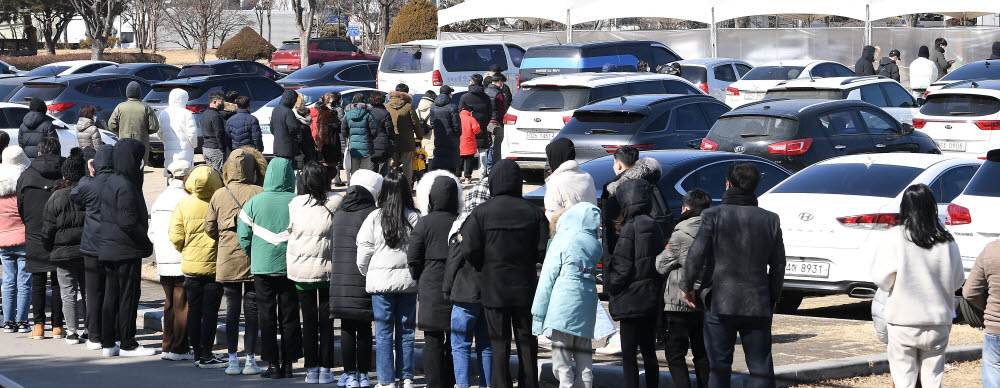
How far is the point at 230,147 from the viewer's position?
15445mm

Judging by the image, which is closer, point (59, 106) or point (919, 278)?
point (919, 278)

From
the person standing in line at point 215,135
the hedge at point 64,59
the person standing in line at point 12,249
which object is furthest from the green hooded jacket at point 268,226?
the hedge at point 64,59

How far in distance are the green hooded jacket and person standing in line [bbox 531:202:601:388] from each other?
2028 mm

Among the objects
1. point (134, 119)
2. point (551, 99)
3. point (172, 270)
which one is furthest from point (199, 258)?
point (551, 99)

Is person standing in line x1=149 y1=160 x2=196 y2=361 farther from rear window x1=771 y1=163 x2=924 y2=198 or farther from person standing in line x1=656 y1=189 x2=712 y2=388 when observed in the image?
rear window x1=771 y1=163 x2=924 y2=198

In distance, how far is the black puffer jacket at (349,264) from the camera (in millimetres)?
7961

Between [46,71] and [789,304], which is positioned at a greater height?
[46,71]

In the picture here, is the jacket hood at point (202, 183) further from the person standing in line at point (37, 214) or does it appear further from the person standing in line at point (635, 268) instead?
the person standing in line at point (635, 268)

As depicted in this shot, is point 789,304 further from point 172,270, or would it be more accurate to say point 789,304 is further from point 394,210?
point 172,270

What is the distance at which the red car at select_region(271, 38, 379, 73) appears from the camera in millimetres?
46625

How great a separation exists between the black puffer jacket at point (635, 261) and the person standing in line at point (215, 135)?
893cm

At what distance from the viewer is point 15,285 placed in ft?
35.1

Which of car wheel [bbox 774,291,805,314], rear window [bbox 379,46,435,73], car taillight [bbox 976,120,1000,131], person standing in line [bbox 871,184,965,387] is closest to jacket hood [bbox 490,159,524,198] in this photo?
person standing in line [bbox 871,184,965,387]

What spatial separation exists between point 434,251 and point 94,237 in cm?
338
